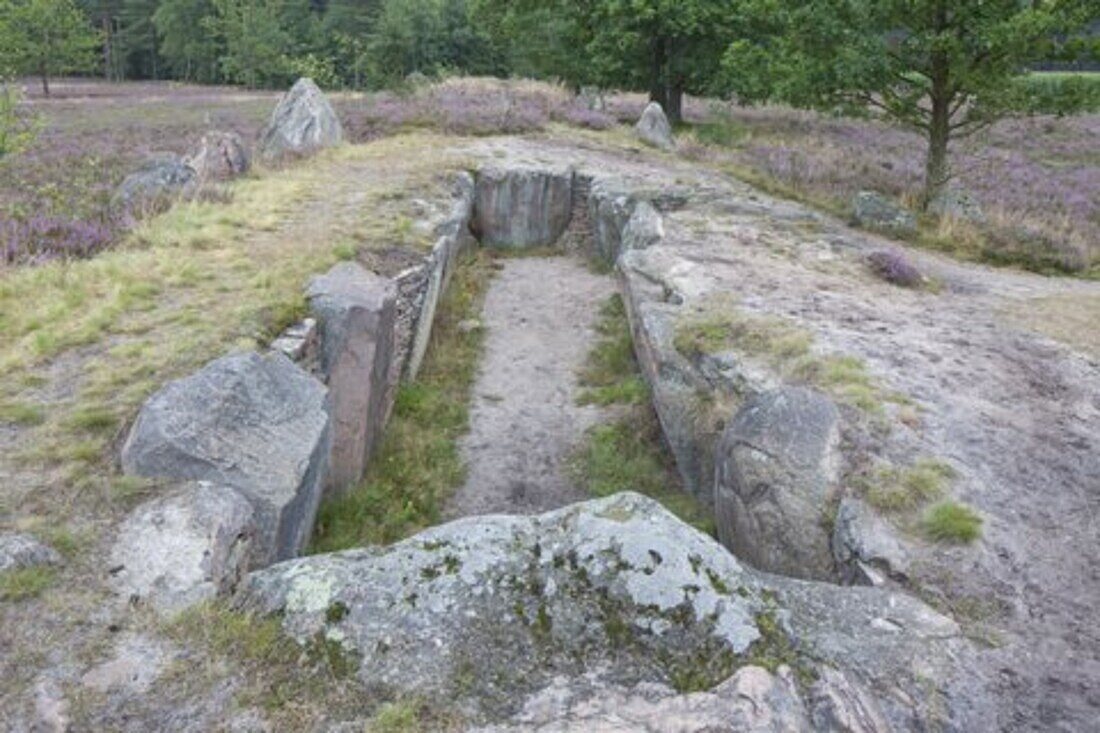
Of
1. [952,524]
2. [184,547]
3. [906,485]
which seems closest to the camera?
[184,547]

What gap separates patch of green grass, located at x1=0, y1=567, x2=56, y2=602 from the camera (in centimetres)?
516

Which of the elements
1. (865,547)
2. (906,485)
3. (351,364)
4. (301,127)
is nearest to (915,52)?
(906,485)

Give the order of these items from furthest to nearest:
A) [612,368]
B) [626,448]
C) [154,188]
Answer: [154,188], [612,368], [626,448]

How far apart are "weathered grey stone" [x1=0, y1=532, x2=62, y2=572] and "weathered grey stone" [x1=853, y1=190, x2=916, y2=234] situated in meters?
15.7

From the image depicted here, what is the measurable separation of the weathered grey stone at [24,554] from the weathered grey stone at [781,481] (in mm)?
5292

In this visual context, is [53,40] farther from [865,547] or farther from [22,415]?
[865,547]

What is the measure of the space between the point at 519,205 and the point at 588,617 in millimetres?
15817

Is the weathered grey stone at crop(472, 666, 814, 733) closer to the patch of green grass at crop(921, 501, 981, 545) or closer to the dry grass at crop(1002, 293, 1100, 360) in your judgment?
the patch of green grass at crop(921, 501, 981, 545)

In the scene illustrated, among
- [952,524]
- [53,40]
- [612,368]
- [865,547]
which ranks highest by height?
[53,40]

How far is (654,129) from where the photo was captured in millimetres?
26188

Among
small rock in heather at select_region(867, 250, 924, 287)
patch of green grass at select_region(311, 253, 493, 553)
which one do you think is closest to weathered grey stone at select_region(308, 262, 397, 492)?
patch of green grass at select_region(311, 253, 493, 553)

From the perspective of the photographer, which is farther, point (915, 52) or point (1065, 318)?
point (915, 52)

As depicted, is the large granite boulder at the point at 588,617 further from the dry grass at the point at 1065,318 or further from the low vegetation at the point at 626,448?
the dry grass at the point at 1065,318

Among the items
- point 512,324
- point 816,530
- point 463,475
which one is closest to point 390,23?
point 512,324
